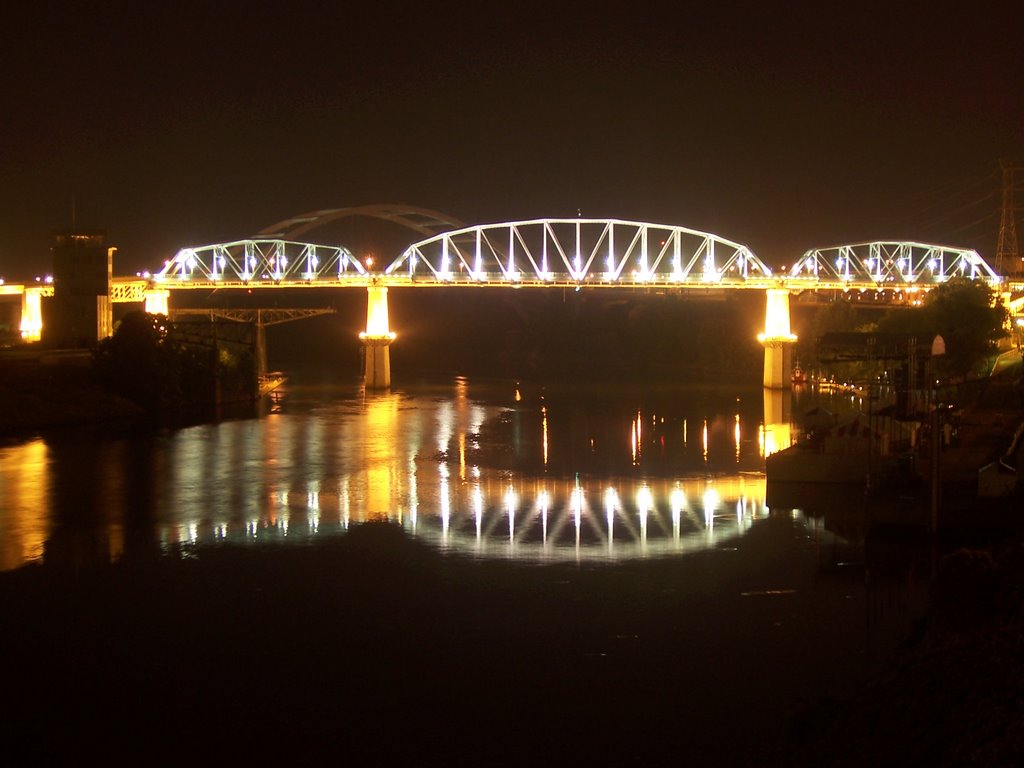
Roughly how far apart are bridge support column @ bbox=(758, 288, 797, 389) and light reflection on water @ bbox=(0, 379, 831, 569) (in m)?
15.3

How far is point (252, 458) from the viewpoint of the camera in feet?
72.3

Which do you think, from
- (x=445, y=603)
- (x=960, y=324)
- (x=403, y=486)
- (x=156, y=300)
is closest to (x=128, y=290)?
(x=156, y=300)

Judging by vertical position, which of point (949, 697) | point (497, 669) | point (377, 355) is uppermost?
point (377, 355)

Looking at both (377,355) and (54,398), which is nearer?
(54,398)

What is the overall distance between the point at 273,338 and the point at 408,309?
11.8m

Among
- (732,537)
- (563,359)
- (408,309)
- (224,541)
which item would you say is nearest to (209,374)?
(224,541)

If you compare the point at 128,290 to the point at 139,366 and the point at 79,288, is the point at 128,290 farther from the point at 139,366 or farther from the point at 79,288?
the point at 139,366

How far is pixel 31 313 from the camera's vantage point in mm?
45625

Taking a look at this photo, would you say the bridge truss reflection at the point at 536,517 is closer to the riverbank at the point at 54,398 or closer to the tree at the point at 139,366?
the riverbank at the point at 54,398

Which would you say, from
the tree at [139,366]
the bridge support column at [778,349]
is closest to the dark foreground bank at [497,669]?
the tree at [139,366]

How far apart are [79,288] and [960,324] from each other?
30539 millimetres

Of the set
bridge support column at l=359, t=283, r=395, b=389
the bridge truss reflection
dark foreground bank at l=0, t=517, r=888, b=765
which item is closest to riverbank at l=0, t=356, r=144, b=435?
the bridge truss reflection

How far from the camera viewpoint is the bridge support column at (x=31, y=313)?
148 feet

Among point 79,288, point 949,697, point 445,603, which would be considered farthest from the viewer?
point 79,288
